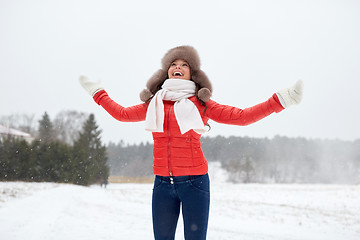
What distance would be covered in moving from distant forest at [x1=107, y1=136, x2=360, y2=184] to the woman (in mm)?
11828

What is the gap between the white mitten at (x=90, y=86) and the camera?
6.79 ft

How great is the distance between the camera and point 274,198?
39.6 ft

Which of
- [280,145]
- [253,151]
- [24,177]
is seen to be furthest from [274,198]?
[24,177]

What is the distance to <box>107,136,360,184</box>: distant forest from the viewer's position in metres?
15.0

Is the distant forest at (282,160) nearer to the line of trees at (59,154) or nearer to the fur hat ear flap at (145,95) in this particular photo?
the line of trees at (59,154)

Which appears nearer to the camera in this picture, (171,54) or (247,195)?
(171,54)

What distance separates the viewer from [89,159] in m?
15.5

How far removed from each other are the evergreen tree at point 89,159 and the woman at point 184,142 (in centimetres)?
1403

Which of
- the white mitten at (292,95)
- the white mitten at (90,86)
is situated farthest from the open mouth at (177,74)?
the white mitten at (292,95)

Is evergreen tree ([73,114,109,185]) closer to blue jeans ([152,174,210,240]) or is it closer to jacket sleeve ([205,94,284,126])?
blue jeans ([152,174,210,240])

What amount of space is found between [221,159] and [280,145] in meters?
7.24

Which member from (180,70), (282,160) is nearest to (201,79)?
(180,70)

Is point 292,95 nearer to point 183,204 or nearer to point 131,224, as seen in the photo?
point 183,204

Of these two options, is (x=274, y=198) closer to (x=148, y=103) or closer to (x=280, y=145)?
(x=280, y=145)
